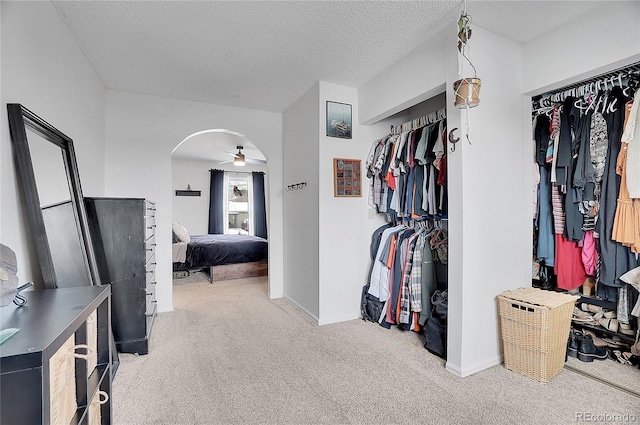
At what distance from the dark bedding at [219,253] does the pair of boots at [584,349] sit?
4.08 meters

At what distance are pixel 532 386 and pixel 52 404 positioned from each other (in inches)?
95.3

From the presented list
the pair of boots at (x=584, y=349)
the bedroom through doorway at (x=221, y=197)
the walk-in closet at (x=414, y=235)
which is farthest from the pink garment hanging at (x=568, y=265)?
the bedroom through doorway at (x=221, y=197)

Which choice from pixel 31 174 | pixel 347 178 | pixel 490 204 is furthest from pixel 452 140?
pixel 31 174

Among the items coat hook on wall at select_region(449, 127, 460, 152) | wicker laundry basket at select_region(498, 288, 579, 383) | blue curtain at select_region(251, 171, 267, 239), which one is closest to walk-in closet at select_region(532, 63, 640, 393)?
wicker laundry basket at select_region(498, 288, 579, 383)

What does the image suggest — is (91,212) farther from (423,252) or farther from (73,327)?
(423,252)

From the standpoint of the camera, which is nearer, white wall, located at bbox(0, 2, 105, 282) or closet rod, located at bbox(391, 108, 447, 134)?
white wall, located at bbox(0, 2, 105, 282)

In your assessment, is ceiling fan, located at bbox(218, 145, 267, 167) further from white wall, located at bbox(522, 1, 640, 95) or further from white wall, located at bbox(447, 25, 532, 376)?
white wall, located at bbox(522, 1, 640, 95)

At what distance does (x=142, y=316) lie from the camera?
8.03 ft

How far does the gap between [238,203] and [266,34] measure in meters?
6.40

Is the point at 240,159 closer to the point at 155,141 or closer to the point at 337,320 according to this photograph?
the point at 155,141

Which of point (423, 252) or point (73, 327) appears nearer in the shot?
point (73, 327)

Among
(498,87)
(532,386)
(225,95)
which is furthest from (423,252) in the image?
(225,95)

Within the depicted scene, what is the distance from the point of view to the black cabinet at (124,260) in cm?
236

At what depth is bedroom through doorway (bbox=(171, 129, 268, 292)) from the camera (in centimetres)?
521
